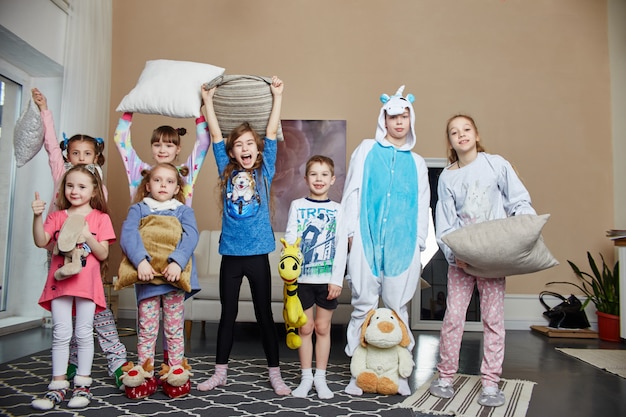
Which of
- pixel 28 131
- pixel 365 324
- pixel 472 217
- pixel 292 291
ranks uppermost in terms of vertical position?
pixel 28 131

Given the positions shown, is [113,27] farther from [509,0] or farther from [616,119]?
[616,119]

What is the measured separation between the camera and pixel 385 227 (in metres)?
2.49

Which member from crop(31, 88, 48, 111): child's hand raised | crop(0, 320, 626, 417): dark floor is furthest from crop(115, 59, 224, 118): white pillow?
crop(0, 320, 626, 417): dark floor

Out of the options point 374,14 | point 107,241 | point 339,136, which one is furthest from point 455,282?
point 374,14

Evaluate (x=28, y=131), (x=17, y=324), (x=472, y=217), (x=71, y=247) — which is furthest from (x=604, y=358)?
(x=17, y=324)

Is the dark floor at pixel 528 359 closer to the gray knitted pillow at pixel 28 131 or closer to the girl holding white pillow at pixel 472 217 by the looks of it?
the girl holding white pillow at pixel 472 217

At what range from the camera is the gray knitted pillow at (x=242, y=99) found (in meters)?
2.49

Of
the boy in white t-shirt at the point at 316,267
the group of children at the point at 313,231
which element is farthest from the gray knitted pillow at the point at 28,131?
the boy in white t-shirt at the point at 316,267

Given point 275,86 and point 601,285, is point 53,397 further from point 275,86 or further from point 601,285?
point 601,285

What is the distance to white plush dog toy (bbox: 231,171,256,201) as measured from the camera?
248cm

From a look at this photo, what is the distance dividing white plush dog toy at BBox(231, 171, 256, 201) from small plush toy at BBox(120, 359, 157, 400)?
0.86m

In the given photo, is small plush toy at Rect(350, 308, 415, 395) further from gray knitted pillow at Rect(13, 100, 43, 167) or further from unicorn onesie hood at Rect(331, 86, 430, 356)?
gray knitted pillow at Rect(13, 100, 43, 167)

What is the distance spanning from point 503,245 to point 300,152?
9.59ft

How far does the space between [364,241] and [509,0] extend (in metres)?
3.63
